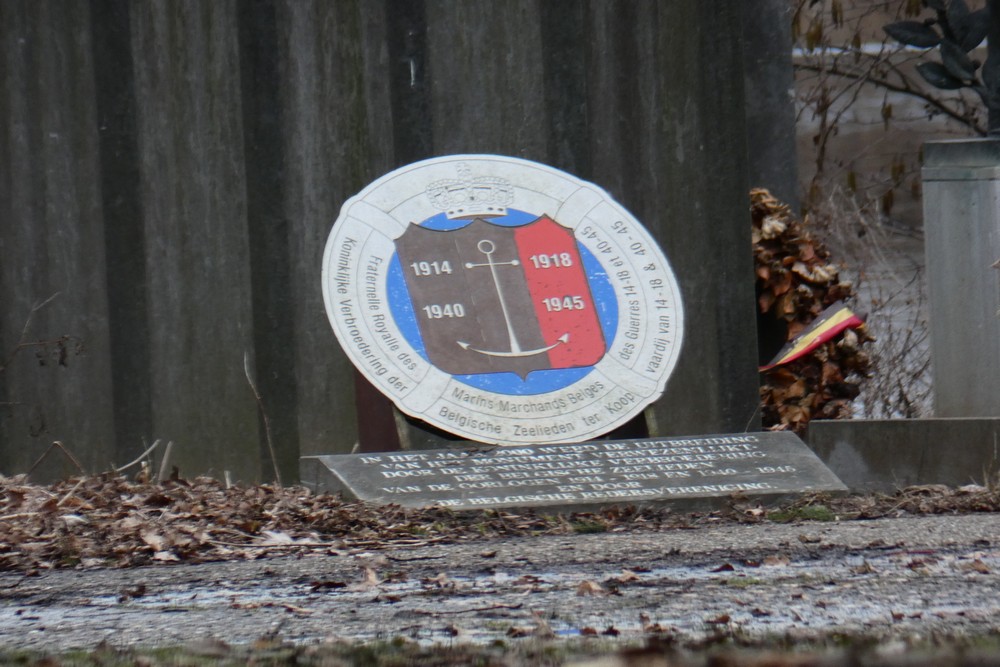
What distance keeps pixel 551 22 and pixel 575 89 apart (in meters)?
0.32

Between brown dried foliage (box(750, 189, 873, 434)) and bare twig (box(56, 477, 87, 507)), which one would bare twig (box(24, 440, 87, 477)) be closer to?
bare twig (box(56, 477, 87, 507))

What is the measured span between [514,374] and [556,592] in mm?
2881

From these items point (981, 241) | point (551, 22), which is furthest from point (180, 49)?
point (981, 241)

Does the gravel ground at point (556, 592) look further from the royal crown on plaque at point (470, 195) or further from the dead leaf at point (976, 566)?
the royal crown on plaque at point (470, 195)

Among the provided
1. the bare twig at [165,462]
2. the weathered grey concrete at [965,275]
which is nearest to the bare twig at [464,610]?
the bare twig at [165,462]

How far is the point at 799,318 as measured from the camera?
25.1 ft

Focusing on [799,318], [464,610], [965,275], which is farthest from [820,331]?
[464,610]

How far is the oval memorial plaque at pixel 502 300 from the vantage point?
644cm

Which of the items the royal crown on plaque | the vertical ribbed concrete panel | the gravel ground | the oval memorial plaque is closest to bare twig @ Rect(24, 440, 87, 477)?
the vertical ribbed concrete panel

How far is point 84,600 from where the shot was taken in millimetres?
3834

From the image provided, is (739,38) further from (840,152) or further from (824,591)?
(824,591)

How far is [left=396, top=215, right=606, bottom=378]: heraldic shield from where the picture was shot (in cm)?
655

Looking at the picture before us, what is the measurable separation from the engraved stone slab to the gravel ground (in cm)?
47

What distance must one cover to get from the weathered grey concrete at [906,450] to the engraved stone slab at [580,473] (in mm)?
530
